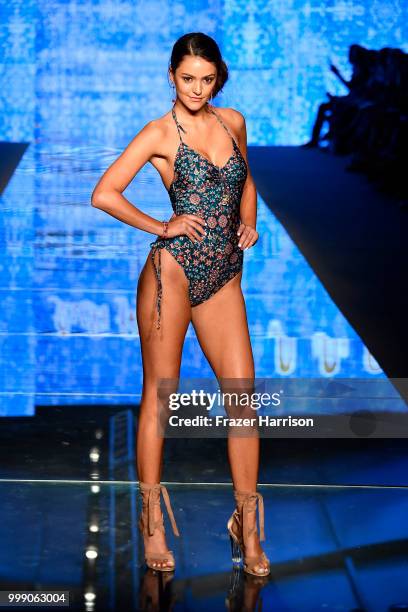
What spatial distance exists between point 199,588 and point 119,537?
43 cm

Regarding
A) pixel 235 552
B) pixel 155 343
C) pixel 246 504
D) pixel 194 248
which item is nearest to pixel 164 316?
pixel 155 343

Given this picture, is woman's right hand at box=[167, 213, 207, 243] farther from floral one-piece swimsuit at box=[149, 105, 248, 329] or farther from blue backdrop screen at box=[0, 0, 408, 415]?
blue backdrop screen at box=[0, 0, 408, 415]

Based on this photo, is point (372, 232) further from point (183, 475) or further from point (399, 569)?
point (399, 569)

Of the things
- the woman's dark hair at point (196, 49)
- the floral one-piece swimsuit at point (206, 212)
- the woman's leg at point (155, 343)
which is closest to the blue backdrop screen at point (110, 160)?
the woman's leg at point (155, 343)

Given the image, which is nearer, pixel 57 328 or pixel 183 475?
pixel 183 475

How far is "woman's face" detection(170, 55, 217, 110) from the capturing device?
2867 mm

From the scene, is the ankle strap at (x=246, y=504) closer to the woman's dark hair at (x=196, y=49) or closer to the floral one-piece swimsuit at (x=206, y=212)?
the floral one-piece swimsuit at (x=206, y=212)

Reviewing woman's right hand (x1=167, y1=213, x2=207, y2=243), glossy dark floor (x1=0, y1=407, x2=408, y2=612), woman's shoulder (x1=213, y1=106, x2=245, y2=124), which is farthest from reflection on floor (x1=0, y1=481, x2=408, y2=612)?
woman's shoulder (x1=213, y1=106, x2=245, y2=124)

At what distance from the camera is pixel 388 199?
4562 mm

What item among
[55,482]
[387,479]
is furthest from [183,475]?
[387,479]

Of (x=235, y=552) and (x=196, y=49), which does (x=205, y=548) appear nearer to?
(x=235, y=552)

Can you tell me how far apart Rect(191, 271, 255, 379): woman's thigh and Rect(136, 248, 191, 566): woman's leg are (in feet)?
0.18

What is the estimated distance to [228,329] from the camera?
9.97 ft

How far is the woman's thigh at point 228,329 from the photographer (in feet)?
9.95
